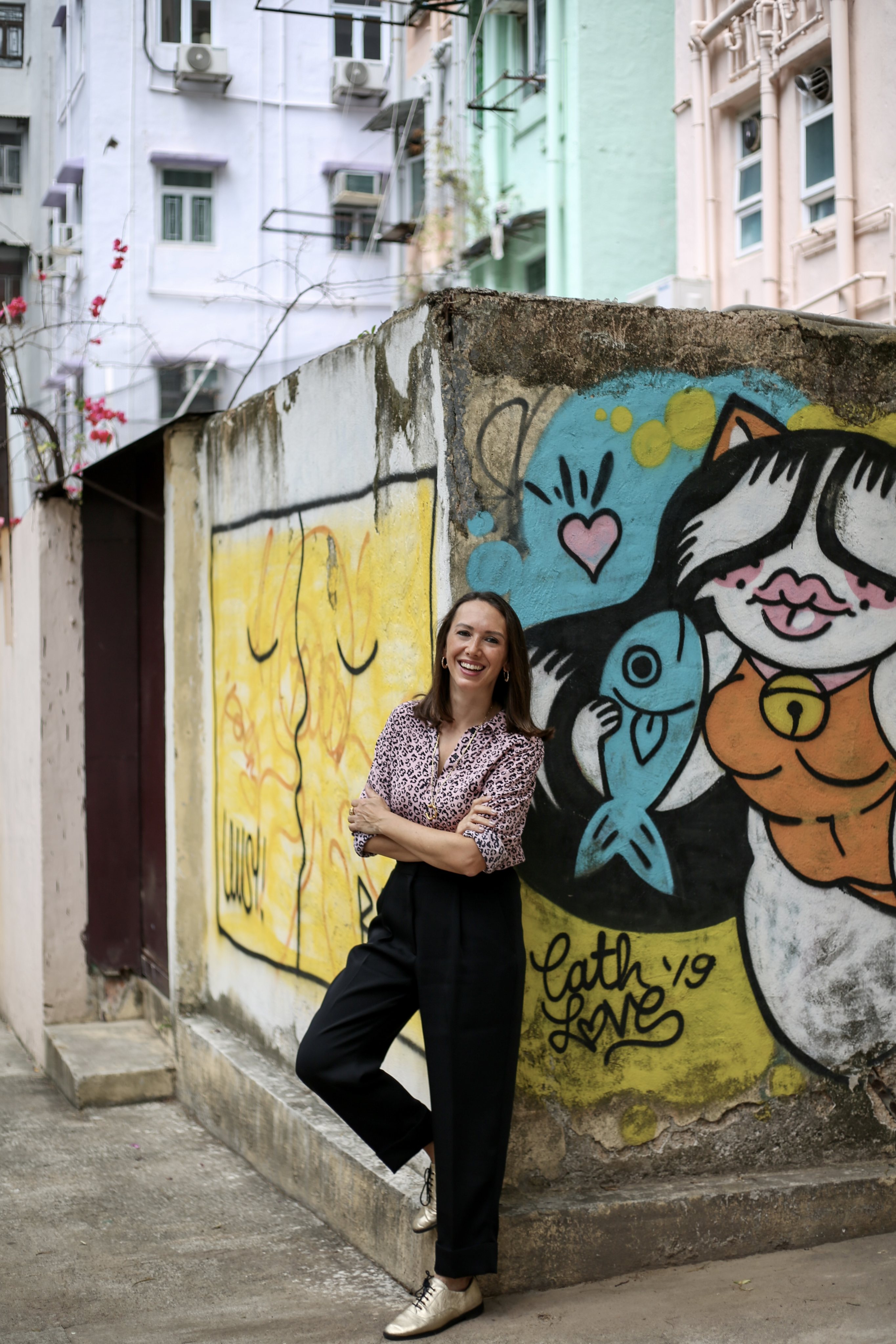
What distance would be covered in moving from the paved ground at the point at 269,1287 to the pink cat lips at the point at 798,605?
1.60 meters

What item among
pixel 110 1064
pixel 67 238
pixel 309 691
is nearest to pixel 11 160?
pixel 67 238

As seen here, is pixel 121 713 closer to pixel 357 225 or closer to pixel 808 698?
pixel 808 698

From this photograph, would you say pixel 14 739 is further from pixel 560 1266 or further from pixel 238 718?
pixel 560 1266

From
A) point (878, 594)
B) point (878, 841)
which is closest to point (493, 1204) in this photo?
point (878, 841)

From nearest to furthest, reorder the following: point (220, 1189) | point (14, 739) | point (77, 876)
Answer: point (220, 1189), point (77, 876), point (14, 739)

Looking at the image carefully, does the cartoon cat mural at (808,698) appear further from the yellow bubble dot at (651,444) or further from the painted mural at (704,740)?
the yellow bubble dot at (651,444)

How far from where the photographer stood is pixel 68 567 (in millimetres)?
6684

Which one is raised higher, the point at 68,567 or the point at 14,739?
the point at 68,567

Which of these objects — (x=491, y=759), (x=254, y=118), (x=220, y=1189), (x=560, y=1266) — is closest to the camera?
(x=491, y=759)

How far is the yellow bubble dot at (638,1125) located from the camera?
12.3 ft

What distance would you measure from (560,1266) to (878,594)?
2045 mm

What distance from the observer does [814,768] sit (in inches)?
156

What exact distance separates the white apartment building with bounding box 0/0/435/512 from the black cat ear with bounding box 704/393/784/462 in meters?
15.6

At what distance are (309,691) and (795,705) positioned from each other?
1.62 metres
